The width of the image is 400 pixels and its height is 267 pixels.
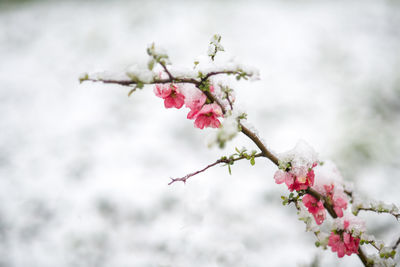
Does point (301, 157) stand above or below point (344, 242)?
above

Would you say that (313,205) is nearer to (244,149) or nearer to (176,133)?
(244,149)

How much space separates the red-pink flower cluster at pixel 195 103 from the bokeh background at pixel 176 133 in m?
0.07

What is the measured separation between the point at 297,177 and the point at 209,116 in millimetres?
281

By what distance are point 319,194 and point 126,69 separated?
63cm

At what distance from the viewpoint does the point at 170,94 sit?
734 mm

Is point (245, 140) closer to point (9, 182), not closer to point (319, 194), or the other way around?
point (319, 194)

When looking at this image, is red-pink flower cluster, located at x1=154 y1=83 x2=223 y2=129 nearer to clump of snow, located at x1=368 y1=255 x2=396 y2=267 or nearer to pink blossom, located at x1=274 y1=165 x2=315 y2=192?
pink blossom, located at x1=274 y1=165 x2=315 y2=192

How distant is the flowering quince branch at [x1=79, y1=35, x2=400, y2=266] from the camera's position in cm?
60

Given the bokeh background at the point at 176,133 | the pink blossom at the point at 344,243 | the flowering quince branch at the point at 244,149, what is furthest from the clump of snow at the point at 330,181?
the bokeh background at the point at 176,133

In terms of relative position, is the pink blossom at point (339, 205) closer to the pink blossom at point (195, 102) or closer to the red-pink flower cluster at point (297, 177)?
the red-pink flower cluster at point (297, 177)

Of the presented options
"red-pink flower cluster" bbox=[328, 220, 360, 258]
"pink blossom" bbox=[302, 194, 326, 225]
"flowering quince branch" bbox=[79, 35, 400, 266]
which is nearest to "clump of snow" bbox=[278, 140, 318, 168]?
"flowering quince branch" bbox=[79, 35, 400, 266]

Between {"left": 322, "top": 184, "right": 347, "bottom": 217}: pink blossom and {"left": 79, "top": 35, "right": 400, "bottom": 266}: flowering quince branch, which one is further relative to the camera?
{"left": 322, "top": 184, "right": 347, "bottom": 217}: pink blossom

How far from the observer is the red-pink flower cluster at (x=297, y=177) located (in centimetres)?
75

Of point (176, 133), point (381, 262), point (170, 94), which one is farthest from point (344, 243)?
point (176, 133)
